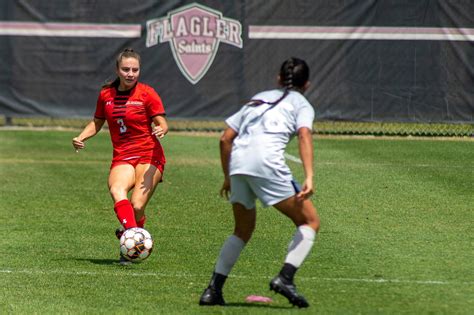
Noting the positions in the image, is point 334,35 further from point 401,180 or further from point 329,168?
point 401,180

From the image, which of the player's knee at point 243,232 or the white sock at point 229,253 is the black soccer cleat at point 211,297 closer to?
the white sock at point 229,253

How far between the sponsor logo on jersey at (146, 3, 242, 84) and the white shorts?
515 inches

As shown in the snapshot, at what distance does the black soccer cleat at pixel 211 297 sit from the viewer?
24.4 feet

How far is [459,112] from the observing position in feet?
65.2

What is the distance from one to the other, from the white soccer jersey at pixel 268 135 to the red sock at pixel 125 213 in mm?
2192

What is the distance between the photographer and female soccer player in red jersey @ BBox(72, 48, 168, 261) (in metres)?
9.51

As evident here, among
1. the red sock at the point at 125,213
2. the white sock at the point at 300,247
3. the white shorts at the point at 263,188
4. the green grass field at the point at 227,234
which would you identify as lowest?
the green grass field at the point at 227,234

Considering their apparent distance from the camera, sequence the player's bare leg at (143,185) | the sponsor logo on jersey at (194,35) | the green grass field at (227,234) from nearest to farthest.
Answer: the green grass field at (227,234) < the player's bare leg at (143,185) < the sponsor logo on jersey at (194,35)

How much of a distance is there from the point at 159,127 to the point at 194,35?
1098cm

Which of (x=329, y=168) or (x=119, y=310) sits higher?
(x=119, y=310)

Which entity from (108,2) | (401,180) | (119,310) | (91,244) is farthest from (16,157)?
(119,310)

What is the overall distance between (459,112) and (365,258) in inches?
432

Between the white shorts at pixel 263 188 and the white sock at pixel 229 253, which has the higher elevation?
the white shorts at pixel 263 188

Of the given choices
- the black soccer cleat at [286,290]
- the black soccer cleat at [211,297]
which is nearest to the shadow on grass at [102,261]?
the black soccer cleat at [211,297]
